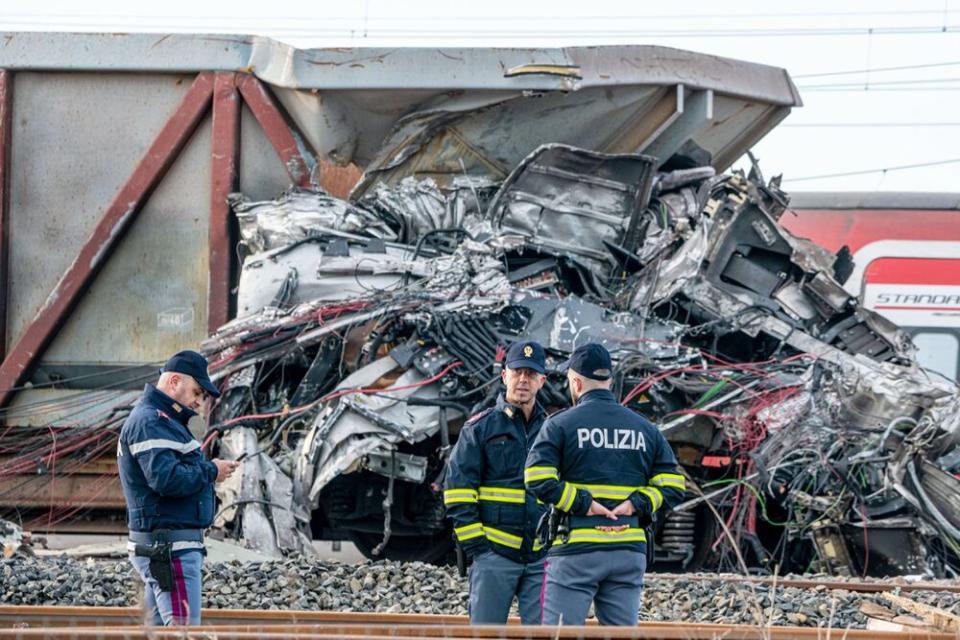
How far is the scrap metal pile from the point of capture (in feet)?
27.3

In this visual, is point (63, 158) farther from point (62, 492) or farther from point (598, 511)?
point (598, 511)

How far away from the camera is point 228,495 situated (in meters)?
8.29

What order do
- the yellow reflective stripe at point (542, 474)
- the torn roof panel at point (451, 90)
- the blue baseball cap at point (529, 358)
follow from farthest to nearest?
1. the torn roof panel at point (451, 90)
2. the blue baseball cap at point (529, 358)
3. the yellow reflective stripe at point (542, 474)

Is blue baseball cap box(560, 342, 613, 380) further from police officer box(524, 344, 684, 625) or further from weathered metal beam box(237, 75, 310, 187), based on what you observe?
weathered metal beam box(237, 75, 310, 187)

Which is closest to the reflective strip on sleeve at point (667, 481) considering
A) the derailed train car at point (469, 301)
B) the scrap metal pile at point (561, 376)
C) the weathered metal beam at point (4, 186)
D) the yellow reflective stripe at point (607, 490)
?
the yellow reflective stripe at point (607, 490)

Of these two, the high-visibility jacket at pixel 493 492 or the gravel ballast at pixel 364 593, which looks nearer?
the high-visibility jacket at pixel 493 492

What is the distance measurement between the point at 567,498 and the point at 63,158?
7.20 meters

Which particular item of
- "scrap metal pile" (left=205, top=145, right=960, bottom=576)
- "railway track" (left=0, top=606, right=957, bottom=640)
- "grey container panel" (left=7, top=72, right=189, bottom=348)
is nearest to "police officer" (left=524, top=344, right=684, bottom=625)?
"railway track" (left=0, top=606, right=957, bottom=640)

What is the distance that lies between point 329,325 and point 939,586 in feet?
13.0

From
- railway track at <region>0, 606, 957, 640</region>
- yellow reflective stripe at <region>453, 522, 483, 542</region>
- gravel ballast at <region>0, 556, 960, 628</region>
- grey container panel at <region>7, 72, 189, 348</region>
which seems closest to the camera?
railway track at <region>0, 606, 957, 640</region>

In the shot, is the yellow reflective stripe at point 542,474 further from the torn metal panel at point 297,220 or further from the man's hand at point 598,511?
the torn metal panel at point 297,220

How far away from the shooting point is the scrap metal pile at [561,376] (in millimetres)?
8312

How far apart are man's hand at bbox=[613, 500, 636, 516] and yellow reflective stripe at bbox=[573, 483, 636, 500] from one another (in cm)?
2

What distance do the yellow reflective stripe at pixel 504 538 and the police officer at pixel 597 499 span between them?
0.32 metres
